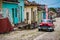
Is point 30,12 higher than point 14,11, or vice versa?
point 14,11

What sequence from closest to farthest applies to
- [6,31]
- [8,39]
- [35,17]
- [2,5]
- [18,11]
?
[8,39]
[6,31]
[2,5]
[18,11]
[35,17]

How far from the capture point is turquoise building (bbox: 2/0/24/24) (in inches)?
1193

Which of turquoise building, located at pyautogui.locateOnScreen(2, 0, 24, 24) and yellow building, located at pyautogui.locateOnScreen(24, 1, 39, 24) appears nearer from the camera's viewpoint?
turquoise building, located at pyautogui.locateOnScreen(2, 0, 24, 24)

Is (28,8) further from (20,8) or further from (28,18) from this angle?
(20,8)

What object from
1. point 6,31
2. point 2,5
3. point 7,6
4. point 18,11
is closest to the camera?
point 6,31

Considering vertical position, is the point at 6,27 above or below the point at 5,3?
below

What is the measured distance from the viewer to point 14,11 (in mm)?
34500

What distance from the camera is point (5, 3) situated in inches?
1190

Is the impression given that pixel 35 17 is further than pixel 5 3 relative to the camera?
Yes

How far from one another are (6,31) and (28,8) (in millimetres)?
17971

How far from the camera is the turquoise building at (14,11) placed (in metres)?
30.3

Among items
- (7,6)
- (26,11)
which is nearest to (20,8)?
(26,11)

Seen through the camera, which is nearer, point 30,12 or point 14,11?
point 14,11

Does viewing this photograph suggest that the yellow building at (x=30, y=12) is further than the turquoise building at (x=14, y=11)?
Yes
